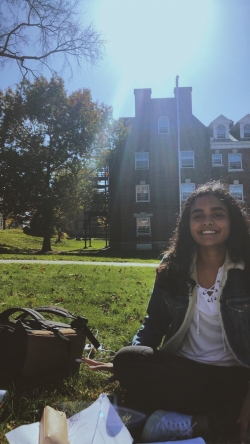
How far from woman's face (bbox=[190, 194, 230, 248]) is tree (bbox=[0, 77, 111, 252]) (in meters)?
23.6

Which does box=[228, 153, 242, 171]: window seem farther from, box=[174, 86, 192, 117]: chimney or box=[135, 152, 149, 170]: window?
box=[135, 152, 149, 170]: window

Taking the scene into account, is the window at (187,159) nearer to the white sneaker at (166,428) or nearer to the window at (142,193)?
the window at (142,193)

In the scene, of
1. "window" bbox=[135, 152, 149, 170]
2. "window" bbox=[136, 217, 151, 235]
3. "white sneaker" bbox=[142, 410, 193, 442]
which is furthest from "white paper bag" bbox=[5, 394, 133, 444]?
"window" bbox=[135, 152, 149, 170]

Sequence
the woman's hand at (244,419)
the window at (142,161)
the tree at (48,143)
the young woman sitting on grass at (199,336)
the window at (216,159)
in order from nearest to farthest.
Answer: the woman's hand at (244,419) → the young woman sitting on grass at (199,336) → the tree at (48,143) → the window at (142,161) → the window at (216,159)

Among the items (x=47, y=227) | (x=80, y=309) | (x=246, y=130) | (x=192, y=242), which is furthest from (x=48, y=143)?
(x=192, y=242)

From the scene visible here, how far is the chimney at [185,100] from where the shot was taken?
30.3 metres

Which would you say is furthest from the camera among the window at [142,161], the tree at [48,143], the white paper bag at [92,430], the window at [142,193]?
the window at [142,161]

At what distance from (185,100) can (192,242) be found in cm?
3000

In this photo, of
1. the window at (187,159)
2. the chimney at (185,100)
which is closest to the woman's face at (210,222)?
the window at (187,159)

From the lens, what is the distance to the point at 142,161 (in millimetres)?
29547

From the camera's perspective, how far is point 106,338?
13.8 ft

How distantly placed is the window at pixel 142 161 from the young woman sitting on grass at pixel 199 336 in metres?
27.0

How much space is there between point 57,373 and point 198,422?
3.75ft

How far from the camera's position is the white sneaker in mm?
2166
